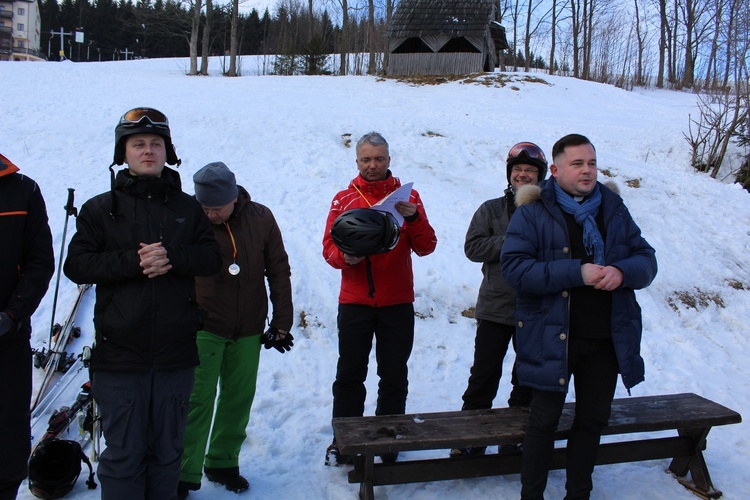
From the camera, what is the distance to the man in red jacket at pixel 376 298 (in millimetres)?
3680

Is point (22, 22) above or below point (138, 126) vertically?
above

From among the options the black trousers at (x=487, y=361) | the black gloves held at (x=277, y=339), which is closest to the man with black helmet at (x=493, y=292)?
the black trousers at (x=487, y=361)

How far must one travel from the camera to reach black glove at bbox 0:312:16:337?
254 cm

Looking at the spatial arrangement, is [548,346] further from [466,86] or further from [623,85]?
[623,85]

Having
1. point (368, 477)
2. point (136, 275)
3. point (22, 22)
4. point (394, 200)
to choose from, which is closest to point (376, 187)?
point (394, 200)

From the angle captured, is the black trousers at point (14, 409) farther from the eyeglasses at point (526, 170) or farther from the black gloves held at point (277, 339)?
the eyeglasses at point (526, 170)

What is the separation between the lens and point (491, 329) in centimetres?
396

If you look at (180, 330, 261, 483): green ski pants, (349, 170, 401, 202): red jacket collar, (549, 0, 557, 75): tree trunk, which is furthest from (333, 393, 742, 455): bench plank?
(549, 0, 557, 75): tree trunk

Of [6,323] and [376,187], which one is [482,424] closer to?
[376,187]

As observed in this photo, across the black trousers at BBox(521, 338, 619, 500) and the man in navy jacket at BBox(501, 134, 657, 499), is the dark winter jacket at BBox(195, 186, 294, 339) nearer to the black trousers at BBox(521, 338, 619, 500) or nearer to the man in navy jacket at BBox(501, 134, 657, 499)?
the man in navy jacket at BBox(501, 134, 657, 499)

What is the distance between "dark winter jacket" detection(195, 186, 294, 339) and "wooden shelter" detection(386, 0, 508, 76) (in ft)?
74.8

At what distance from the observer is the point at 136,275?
8.59 ft

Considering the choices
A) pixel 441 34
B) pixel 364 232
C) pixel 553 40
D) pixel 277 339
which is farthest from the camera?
pixel 553 40

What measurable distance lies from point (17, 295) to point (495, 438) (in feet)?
8.88
